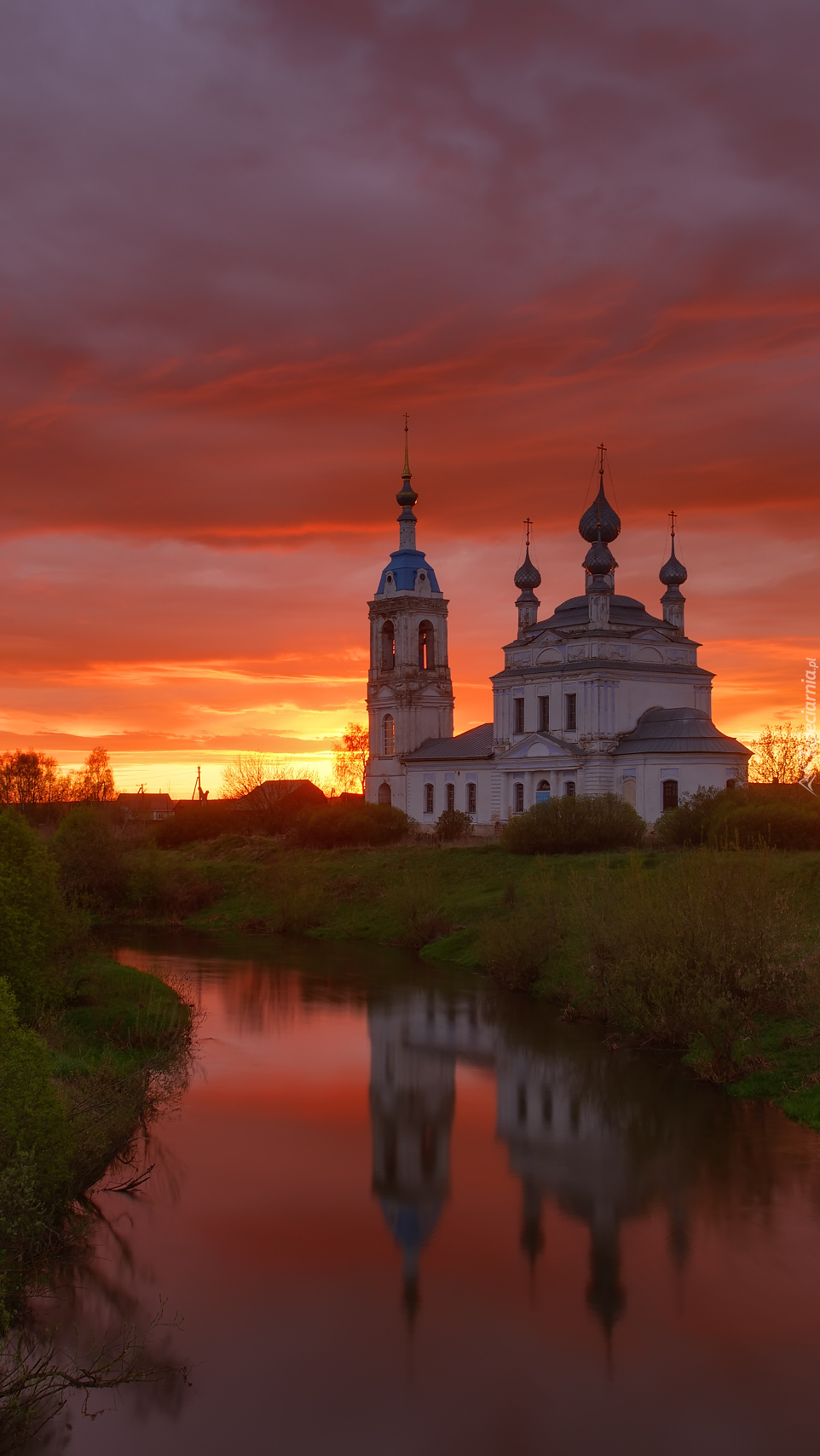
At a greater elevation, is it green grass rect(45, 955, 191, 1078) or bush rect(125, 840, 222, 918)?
bush rect(125, 840, 222, 918)

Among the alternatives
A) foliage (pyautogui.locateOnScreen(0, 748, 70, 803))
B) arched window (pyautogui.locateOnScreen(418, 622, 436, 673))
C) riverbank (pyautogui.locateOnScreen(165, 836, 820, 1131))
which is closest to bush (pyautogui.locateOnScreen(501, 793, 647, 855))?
riverbank (pyautogui.locateOnScreen(165, 836, 820, 1131))

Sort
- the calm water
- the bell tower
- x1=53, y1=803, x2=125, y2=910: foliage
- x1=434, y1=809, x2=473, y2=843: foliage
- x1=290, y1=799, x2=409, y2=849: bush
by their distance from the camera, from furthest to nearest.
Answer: the bell tower, x1=290, y1=799, x2=409, y2=849: bush, x1=434, y1=809, x2=473, y2=843: foliage, x1=53, y1=803, x2=125, y2=910: foliage, the calm water

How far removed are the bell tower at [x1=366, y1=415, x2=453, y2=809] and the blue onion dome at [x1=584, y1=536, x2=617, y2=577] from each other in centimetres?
1409

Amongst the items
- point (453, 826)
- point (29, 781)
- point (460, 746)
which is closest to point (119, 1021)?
point (453, 826)

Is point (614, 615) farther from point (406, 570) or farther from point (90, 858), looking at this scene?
point (90, 858)

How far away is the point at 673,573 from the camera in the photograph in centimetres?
6228

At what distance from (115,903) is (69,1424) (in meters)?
36.4

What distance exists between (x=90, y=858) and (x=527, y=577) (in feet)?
91.0

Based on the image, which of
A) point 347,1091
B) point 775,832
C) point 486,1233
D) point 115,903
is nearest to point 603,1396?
point 486,1233

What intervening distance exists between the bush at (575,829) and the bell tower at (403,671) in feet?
71.3

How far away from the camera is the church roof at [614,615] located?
194 ft

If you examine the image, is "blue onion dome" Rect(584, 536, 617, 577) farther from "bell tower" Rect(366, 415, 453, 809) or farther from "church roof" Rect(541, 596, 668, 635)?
"bell tower" Rect(366, 415, 453, 809)

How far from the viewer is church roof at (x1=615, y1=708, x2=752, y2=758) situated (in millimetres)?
52188

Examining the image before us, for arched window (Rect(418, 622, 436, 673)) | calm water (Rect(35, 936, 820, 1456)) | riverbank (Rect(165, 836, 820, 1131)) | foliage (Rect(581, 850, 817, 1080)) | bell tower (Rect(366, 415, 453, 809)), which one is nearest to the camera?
calm water (Rect(35, 936, 820, 1456))
